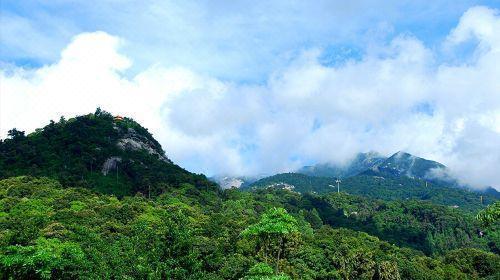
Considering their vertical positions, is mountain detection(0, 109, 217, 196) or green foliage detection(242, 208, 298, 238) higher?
mountain detection(0, 109, 217, 196)

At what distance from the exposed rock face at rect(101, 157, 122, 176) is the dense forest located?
1.46 ft

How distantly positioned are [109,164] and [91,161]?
6.80m

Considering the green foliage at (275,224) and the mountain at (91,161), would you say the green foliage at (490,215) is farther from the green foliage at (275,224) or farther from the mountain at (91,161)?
the mountain at (91,161)

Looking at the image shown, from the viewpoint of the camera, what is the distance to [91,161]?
16962 cm

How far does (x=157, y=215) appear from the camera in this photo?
113 meters

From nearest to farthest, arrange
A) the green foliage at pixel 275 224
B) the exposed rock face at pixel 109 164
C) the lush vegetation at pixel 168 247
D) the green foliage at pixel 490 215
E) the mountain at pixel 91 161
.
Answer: the green foliage at pixel 490 215
the lush vegetation at pixel 168 247
the green foliage at pixel 275 224
the mountain at pixel 91 161
the exposed rock face at pixel 109 164

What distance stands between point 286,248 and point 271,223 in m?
53.8

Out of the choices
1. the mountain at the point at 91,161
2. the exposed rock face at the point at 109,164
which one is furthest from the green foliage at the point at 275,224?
the exposed rock face at the point at 109,164

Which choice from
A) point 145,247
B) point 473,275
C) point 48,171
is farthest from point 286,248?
point 48,171

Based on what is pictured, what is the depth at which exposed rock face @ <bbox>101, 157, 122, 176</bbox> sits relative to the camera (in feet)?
562

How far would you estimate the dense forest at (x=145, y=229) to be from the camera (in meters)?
37.2

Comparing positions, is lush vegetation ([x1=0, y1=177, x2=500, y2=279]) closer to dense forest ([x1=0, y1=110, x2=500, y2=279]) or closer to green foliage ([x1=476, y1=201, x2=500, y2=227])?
dense forest ([x1=0, y1=110, x2=500, y2=279])

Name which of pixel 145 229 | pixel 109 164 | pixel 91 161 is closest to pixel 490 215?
pixel 145 229

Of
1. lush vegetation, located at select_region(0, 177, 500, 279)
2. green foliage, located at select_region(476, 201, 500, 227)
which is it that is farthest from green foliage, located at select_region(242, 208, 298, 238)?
green foliage, located at select_region(476, 201, 500, 227)
